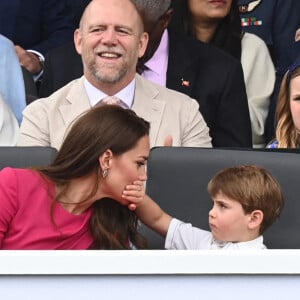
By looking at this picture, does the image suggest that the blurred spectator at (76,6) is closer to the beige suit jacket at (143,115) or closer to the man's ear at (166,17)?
the man's ear at (166,17)

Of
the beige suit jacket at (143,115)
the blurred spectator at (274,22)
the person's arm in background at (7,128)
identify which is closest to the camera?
the beige suit jacket at (143,115)

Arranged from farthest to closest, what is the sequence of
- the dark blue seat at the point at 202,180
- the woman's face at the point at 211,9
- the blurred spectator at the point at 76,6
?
the blurred spectator at the point at 76,6, the woman's face at the point at 211,9, the dark blue seat at the point at 202,180

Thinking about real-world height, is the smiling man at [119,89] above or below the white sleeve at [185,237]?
above

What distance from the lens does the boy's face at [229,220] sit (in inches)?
116

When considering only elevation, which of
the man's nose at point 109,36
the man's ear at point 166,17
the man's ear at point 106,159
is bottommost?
the man's ear at point 106,159

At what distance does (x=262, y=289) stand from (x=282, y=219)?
882 mm

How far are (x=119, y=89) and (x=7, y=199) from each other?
42.6 inches

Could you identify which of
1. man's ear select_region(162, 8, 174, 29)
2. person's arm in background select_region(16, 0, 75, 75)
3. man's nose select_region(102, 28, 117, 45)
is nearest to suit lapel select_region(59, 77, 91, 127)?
man's nose select_region(102, 28, 117, 45)

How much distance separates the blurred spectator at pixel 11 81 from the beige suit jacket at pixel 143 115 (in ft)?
1.40

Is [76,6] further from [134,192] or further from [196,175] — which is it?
[134,192]

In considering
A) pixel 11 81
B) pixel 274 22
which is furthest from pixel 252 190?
pixel 274 22

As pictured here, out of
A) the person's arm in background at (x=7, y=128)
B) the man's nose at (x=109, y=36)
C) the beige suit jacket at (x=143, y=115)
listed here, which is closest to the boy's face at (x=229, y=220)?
the beige suit jacket at (x=143, y=115)

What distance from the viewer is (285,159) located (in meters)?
3.19

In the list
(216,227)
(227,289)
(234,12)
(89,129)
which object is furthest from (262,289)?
(234,12)
